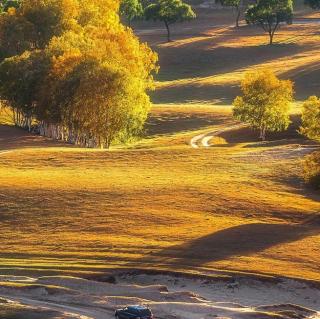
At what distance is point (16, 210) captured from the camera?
6338cm

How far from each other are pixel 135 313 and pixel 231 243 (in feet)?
58.1

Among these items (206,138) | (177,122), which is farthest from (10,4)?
(206,138)

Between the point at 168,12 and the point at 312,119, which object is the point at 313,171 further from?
the point at 168,12

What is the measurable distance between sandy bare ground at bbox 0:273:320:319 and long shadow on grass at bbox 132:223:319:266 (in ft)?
11.4

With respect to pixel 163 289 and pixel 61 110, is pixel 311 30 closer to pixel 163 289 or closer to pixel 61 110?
pixel 61 110

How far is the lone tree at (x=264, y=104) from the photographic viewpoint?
109 meters

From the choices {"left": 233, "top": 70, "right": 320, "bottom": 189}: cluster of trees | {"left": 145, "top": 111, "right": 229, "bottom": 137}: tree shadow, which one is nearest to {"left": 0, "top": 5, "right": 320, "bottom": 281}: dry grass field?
{"left": 233, "top": 70, "right": 320, "bottom": 189}: cluster of trees

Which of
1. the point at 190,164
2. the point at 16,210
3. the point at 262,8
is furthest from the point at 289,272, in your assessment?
the point at 262,8

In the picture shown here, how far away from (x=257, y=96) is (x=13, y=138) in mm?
33004

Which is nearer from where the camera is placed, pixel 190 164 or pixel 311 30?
pixel 190 164

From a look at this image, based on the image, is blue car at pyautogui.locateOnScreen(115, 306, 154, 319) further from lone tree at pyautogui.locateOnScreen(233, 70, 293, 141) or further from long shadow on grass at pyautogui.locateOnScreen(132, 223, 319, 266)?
lone tree at pyautogui.locateOnScreen(233, 70, 293, 141)

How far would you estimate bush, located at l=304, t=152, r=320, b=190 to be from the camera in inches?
2955

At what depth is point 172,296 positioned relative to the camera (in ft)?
155

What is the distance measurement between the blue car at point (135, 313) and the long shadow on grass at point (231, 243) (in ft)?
37.1
